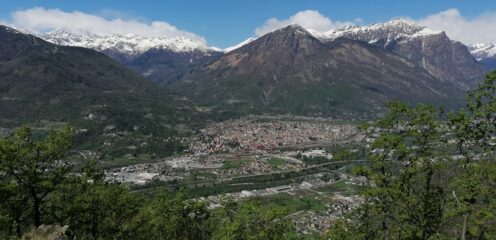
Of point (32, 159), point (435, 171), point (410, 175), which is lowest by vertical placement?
point (410, 175)

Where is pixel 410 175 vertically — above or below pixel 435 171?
below

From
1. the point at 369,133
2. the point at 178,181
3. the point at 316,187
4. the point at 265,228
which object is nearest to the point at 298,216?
the point at 316,187

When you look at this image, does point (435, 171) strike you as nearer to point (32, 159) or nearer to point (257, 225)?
point (257, 225)

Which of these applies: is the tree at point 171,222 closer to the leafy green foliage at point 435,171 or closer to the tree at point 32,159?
the tree at point 32,159

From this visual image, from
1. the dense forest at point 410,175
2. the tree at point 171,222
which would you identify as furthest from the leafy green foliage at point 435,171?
the tree at point 171,222

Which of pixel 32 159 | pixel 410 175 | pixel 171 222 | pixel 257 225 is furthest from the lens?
pixel 171 222

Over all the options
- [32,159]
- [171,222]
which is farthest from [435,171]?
[171,222]

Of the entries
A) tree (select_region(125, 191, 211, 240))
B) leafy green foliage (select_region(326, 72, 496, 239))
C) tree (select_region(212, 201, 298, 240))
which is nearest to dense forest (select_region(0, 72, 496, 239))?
leafy green foliage (select_region(326, 72, 496, 239))

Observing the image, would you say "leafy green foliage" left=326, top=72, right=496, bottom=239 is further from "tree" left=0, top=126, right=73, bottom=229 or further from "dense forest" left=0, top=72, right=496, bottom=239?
"tree" left=0, top=126, right=73, bottom=229

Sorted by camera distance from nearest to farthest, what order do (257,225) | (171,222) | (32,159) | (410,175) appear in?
(410,175), (32,159), (257,225), (171,222)
